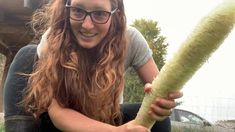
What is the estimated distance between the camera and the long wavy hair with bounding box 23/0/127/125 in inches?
72.5

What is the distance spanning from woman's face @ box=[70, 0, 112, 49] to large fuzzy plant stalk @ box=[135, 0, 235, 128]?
1.39 ft

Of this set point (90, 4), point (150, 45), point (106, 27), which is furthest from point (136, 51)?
point (150, 45)

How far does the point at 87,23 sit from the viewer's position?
1.79 meters

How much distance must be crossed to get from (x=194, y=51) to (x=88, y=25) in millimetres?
591

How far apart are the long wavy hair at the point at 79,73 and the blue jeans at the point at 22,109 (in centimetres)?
4

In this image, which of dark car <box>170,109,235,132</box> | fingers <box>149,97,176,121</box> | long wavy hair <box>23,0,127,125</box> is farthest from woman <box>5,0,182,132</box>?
dark car <box>170,109,235,132</box>

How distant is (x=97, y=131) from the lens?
1.69 metres

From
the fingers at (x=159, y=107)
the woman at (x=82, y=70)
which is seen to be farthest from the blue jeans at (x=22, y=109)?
the fingers at (x=159, y=107)

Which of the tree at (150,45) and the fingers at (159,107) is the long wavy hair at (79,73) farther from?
the tree at (150,45)

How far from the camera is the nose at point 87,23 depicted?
5.85 feet

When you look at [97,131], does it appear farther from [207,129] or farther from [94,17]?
[207,129]

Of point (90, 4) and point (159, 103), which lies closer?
point (159, 103)

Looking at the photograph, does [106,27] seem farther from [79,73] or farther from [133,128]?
[133,128]

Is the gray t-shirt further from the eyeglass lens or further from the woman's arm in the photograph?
the woman's arm
